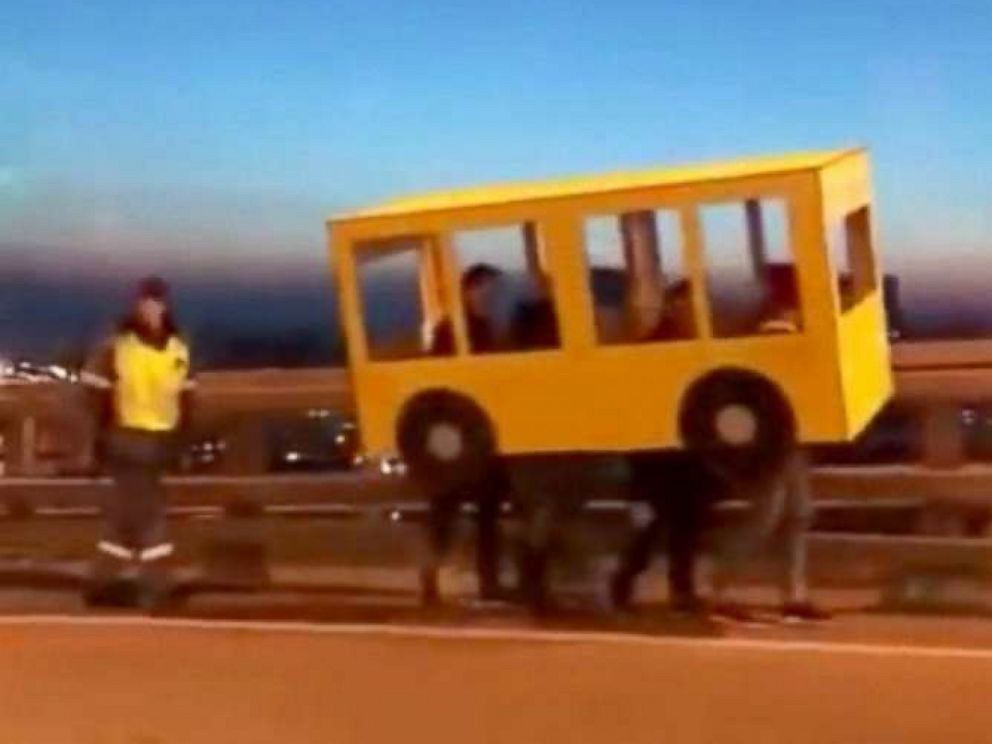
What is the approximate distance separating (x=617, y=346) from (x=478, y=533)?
32.4 inches

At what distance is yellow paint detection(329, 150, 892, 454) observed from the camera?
5871mm

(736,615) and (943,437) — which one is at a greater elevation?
(943,437)

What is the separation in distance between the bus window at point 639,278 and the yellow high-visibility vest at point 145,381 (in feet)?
4.25

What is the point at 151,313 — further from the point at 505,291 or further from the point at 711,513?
the point at 711,513

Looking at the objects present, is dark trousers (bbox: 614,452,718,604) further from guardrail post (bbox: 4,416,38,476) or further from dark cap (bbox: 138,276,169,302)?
guardrail post (bbox: 4,416,38,476)

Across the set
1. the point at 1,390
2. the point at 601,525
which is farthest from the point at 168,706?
the point at 1,390

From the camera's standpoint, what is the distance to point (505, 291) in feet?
20.1

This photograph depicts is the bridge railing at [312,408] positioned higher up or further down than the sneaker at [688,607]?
higher up

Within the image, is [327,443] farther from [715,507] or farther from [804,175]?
[804,175]

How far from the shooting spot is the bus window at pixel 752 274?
233 inches

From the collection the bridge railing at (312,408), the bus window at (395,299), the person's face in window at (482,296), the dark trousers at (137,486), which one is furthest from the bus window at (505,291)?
the dark trousers at (137,486)

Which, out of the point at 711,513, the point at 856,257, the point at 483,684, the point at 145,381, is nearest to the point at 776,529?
the point at 711,513

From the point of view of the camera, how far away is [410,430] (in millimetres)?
6250

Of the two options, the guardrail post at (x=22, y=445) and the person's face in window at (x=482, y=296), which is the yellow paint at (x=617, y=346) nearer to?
the person's face in window at (x=482, y=296)
